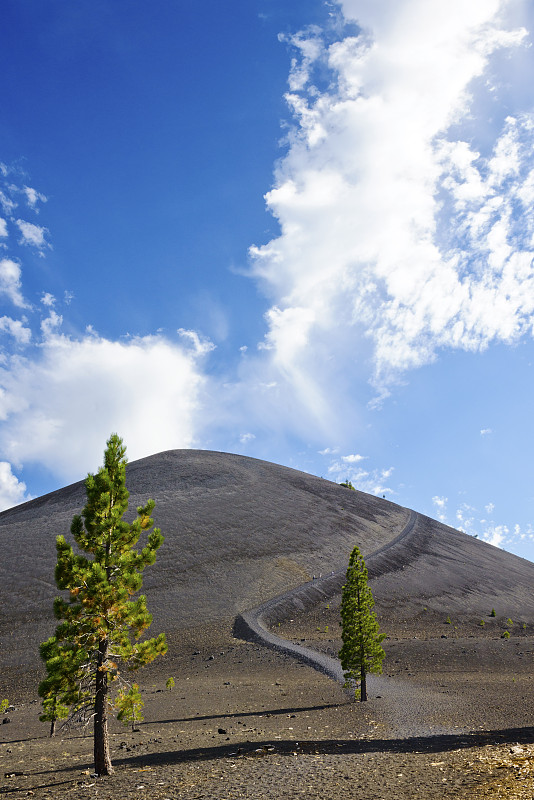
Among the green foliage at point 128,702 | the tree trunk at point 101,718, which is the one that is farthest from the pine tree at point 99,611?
the green foliage at point 128,702

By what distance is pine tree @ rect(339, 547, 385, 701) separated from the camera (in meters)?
27.0

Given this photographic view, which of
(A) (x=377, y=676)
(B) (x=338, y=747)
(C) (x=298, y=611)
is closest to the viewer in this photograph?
(B) (x=338, y=747)

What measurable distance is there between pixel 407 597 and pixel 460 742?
1774 inches

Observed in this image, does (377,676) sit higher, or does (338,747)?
(338,747)

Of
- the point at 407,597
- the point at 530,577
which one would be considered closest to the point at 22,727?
the point at 407,597

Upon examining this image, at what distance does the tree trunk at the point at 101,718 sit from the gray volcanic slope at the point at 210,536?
32646mm

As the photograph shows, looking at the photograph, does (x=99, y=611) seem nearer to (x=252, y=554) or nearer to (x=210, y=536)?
(x=252, y=554)

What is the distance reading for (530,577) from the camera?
80.3 m

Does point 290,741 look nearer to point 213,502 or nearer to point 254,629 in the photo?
point 254,629

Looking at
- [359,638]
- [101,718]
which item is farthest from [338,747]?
[359,638]

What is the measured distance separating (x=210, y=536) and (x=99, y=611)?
55071mm

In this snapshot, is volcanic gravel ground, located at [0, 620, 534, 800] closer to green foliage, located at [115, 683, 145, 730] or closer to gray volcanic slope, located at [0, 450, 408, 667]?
green foliage, located at [115, 683, 145, 730]

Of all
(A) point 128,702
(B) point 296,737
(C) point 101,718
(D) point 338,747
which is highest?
(A) point 128,702

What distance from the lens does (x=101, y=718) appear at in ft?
47.4
